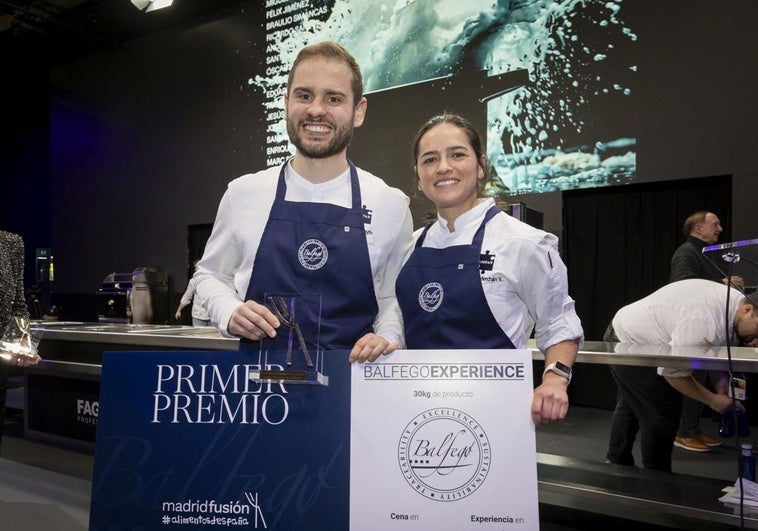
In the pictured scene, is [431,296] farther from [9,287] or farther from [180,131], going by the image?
[180,131]

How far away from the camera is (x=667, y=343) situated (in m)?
2.73

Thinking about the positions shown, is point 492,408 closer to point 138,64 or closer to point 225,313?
point 225,313

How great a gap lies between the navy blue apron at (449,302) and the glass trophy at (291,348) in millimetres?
295

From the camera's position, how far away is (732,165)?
4285 millimetres

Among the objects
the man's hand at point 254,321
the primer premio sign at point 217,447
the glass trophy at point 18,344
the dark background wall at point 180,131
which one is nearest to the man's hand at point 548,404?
the primer premio sign at point 217,447

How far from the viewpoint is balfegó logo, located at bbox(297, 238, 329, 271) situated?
1.28 m

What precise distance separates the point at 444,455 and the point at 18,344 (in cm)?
158

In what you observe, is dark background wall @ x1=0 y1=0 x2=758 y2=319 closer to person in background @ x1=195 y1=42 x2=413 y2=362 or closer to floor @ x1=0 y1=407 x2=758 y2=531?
floor @ x1=0 y1=407 x2=758 y2=531

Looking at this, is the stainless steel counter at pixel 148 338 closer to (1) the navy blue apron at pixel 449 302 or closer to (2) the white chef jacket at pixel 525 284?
(1) the navy blue apron at pixel 449 302

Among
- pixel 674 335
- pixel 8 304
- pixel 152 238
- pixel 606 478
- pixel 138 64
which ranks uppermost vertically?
pixel 138 64

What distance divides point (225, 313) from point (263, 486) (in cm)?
38

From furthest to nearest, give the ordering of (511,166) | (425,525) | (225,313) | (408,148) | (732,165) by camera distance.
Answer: (408,148) → (511,166) → (732,165) → (225,313) → (425,525)

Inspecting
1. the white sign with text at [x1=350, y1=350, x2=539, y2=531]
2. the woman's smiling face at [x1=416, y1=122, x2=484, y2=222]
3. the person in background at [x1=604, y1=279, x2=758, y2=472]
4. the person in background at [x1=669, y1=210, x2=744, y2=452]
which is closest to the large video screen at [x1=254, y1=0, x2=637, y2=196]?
the person in background at [x1=669, y1=210, x2=744, y2=452]

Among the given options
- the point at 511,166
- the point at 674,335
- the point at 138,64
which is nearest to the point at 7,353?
the point at 674,335
